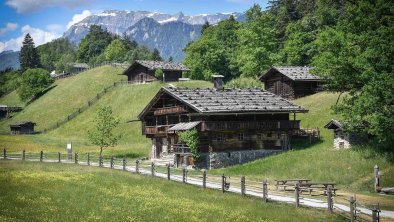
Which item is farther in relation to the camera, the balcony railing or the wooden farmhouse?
the wooden farmhouse

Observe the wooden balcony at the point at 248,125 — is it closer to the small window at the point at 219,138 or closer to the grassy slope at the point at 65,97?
the small window at the point at 219,138

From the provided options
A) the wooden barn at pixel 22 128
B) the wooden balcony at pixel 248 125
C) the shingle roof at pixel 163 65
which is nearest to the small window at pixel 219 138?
the wooden balcony at pixel 248 125

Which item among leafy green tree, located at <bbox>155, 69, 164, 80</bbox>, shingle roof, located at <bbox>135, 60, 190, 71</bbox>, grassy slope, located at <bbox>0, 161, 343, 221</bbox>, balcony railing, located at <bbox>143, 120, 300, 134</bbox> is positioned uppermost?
shingle roof, located at <bbox>135, 60, 190, 71</bbox>

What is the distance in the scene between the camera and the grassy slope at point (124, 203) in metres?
21.0

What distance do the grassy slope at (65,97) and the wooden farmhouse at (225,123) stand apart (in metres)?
47.1

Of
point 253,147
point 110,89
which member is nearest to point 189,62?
point 110,89

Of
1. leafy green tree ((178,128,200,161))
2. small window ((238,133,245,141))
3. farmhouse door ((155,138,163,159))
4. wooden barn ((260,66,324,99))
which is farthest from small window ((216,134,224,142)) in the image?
wooden barn ((260,66,324,99))

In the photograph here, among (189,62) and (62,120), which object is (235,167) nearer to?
(62,120)

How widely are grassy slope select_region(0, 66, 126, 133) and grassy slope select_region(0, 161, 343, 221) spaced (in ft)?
224

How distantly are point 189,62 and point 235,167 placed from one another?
7152 centimetres

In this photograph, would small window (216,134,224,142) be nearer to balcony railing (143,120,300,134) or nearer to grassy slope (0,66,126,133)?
balcony railing (143,120,300,134)

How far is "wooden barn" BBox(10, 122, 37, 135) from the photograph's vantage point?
9444 cm

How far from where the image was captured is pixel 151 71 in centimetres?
10156

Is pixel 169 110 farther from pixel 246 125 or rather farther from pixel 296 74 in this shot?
pixel 296 74
